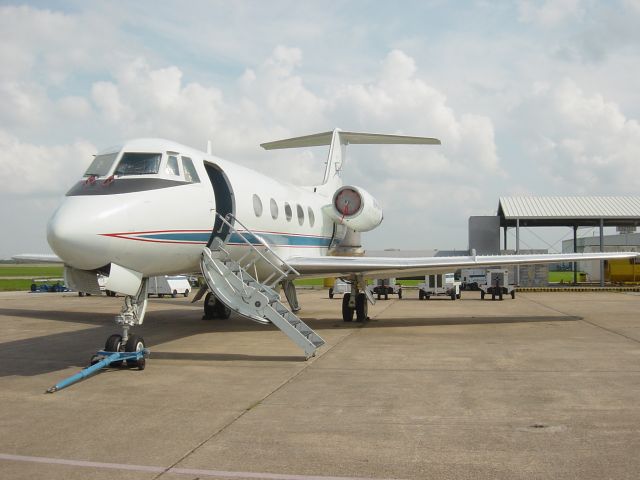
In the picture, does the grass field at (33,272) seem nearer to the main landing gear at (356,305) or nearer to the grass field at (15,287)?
the grass field at (15,287)

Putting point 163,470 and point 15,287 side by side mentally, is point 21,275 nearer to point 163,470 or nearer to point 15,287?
point 15,287

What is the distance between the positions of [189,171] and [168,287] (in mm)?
23568

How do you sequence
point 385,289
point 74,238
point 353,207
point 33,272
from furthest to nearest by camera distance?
point 33,272 < point 385,289 < point 353,207 < point 74,238

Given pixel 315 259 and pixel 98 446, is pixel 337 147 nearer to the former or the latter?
pixel 315 259

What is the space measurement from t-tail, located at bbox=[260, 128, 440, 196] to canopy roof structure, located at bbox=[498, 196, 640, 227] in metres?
22.7

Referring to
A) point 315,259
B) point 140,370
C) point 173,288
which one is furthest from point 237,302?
point 173,288

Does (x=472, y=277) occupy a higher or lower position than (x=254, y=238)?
lower

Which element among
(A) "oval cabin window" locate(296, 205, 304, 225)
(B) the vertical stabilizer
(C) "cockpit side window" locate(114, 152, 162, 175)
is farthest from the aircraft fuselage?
(B) the vertical stabilizer

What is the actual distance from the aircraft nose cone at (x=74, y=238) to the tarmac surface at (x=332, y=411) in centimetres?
172

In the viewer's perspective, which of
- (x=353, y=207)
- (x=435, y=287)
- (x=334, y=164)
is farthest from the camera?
(x=435, y=287)

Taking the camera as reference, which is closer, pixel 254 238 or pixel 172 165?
pixel 172 165

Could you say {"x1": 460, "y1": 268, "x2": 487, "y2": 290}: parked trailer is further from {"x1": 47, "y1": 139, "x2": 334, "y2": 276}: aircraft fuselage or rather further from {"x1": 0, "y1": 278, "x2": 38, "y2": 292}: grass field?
{"x1": 0, "y1": 278, "x2": 38, "y2": 292}: grass field

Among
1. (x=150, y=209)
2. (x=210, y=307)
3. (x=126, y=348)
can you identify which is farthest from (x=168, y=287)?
(x=126, y=348)

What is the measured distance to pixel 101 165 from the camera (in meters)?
10.2
